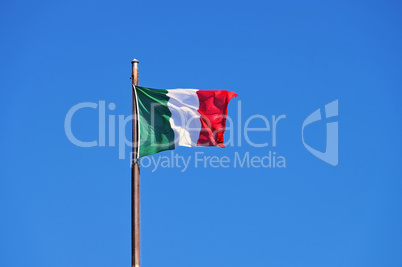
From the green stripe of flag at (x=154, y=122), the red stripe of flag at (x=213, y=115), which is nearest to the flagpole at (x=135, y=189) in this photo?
the green stripe of flag at (x=154, y=122)

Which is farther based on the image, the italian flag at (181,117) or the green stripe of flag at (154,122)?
the italian flag at (181,117)

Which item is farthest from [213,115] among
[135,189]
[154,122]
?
[135,189]

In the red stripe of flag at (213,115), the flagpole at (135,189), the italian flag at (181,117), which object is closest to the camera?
the flagpole at (135,189)

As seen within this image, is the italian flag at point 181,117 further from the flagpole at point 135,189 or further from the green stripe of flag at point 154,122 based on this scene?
the flagpole at point 135,189

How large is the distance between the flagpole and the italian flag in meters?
0.54

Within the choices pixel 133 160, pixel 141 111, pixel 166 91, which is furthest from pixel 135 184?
pixel 166 91

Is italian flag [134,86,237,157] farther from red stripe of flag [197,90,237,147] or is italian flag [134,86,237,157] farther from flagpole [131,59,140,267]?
flagpole [131,59,140,267]

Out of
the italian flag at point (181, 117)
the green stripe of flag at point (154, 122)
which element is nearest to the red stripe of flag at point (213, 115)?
the italian flag at point (181, 117)

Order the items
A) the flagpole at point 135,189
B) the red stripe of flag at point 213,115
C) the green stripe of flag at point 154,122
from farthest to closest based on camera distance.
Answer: the red stripe of flag at point 213,115, the green stripe of flag at point 154,122, the flagpole at point 135,189

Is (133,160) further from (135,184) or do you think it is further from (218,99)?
(218,99)

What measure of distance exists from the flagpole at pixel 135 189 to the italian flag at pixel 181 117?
54cm

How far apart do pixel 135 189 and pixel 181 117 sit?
5.30 m

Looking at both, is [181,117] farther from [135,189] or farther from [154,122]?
[135,189]

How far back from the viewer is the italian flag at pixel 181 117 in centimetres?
2981
